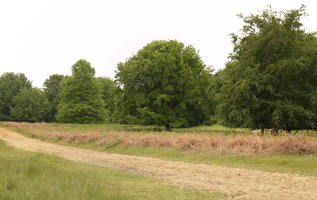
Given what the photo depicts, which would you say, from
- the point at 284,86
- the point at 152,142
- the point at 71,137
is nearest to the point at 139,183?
the point at 152,142

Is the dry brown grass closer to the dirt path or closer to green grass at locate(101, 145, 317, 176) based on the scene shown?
green grass at locate(101, 145, 317, 176)

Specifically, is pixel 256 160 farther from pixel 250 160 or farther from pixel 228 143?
pixel 228 143

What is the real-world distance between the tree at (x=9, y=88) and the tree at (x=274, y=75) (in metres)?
86.8

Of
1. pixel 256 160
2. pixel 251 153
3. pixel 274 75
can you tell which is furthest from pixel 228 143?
pixel 274 75

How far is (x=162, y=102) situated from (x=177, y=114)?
8.85ft

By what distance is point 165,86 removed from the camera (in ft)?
132

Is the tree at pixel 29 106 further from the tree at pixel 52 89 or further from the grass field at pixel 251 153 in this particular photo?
the grass field at pixel 251 153

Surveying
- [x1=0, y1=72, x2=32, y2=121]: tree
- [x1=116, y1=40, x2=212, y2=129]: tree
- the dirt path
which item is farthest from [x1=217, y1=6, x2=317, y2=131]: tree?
[x1=0, y1=72, x2=32, y2=121]: tree

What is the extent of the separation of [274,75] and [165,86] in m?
18.5

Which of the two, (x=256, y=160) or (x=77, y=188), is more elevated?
(x=77, y=188)

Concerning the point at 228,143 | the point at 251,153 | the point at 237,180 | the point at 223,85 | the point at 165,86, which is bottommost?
the point at 237,180

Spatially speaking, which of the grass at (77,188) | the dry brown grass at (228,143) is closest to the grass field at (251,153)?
the dry brown grass at (228,143)

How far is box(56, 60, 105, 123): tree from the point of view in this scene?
6919 cm

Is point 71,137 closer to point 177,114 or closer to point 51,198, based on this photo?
point 177,114
